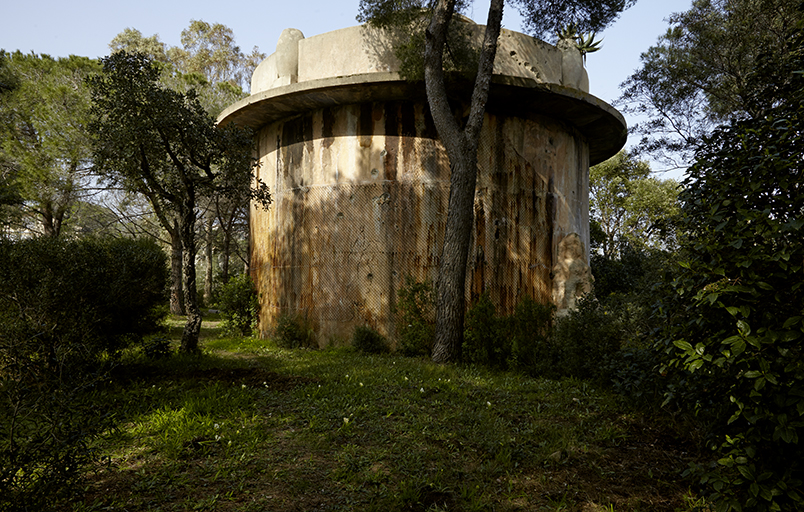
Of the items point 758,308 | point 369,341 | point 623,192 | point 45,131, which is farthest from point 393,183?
point 623,192

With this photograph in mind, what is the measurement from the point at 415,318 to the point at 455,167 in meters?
2.88

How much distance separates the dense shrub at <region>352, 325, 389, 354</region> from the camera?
910 centimetres

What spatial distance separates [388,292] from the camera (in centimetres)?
936

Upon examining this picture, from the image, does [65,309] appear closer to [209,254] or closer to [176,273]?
[176,273]

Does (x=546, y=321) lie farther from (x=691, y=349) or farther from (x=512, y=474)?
(x=691, y=349)

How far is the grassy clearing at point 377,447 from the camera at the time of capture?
11.8 feet

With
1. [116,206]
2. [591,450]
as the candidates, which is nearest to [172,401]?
[591,450]

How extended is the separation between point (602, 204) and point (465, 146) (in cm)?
2314

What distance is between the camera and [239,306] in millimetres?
11289

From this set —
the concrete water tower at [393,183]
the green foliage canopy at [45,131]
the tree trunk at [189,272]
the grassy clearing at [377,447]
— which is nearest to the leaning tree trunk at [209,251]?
the green foliage canopy at [45,131]

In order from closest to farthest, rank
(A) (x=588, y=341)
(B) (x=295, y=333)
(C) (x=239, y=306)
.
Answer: (A) (x=588, y=341), (B) (x=295, y=333), (C) (x=239, y=306)

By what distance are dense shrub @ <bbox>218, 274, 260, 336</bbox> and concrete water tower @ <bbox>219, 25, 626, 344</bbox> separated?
3.96 feet

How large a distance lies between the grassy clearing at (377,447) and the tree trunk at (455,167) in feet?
4.46

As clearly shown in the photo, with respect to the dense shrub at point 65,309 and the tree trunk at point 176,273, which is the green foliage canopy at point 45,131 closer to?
the tree trunk at point 176,273
